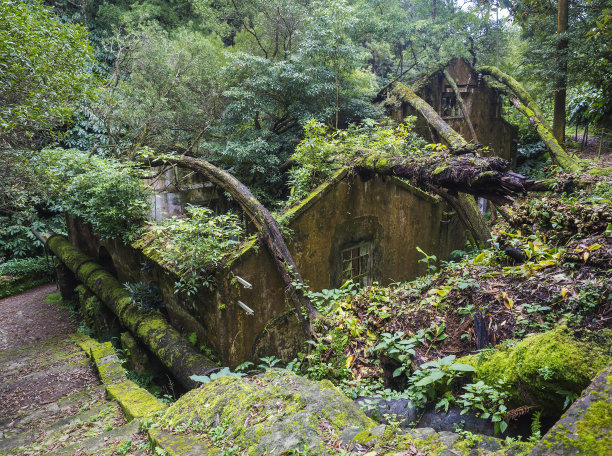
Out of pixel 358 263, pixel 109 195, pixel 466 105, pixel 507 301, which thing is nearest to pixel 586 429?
pixel 507 301

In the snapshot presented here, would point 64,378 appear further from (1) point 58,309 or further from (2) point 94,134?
(2) point 94,134

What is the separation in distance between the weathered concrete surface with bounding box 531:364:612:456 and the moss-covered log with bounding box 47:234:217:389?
5.19 m

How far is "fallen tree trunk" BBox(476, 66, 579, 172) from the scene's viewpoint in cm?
851

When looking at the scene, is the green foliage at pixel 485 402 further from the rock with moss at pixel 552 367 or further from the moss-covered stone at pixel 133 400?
the moss-covered stone at pixel 133 400

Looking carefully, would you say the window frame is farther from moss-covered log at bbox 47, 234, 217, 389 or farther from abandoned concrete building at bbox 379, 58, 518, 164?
abandoned concrete building at bbox 379, 58, 518, 164

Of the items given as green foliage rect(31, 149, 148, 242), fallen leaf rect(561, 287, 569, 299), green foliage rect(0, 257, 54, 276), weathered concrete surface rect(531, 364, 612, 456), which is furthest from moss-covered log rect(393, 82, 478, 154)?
green foliage rect(0, 257, 54, 276)

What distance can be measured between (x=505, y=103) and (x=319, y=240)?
53.6ft

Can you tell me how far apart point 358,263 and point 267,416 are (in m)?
7.04

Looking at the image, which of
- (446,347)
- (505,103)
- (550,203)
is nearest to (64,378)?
(446,347)

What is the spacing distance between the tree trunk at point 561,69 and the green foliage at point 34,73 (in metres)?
11.8

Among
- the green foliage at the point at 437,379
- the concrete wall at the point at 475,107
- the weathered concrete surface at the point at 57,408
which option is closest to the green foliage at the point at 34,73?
the weathered concrete surface at the point at 57,408

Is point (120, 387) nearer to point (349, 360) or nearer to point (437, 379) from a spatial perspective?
point (349, 360)

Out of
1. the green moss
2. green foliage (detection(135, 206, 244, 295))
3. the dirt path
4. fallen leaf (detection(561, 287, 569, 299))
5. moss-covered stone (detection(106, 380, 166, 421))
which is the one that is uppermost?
green foliage (detection(135, 206, 244, 295))

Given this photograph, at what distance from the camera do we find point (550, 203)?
4.80 m
